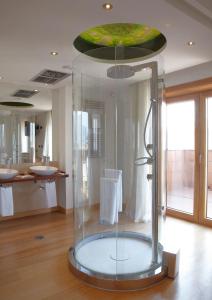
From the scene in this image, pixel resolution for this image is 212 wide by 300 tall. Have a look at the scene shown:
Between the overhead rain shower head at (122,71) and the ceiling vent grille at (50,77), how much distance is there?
99 centimetres

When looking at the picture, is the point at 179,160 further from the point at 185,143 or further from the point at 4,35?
the point at 4,35

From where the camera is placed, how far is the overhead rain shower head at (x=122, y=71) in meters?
2.83

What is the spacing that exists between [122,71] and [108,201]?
169 cm

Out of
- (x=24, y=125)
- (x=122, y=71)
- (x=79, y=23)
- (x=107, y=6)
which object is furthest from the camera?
(x=24, y=125)

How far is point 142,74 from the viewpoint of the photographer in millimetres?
2811

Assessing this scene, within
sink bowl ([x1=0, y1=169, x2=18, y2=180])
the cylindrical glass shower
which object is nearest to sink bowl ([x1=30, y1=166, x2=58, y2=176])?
sink bowl ([x1=0, y1=169, x2=18, y2=180])

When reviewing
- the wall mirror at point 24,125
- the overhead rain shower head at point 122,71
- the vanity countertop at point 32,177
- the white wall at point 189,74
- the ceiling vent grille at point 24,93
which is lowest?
the vanity countertop at point 32,177

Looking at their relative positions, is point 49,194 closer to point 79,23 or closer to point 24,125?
point 24,125

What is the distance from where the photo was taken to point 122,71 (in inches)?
117

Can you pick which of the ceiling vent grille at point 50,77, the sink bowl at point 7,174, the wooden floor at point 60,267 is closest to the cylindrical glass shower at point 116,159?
the wooden floor at point 60,267

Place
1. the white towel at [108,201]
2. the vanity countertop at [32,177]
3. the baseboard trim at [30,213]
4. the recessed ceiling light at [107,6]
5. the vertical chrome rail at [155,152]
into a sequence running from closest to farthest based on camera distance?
the recessed ceiling light at [107,6]
the vertical chrome rail at [155,152]
the white towel at [108,201]
the vanity countertop at [32,177]
the baseboard trim at [30,213]

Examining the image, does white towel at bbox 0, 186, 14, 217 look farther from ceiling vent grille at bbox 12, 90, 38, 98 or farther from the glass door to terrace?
the glass door to terrace

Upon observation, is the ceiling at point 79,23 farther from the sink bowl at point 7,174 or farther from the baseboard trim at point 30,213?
the baseboard trim at point 30,213

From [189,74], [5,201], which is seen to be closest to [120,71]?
[189,74]
